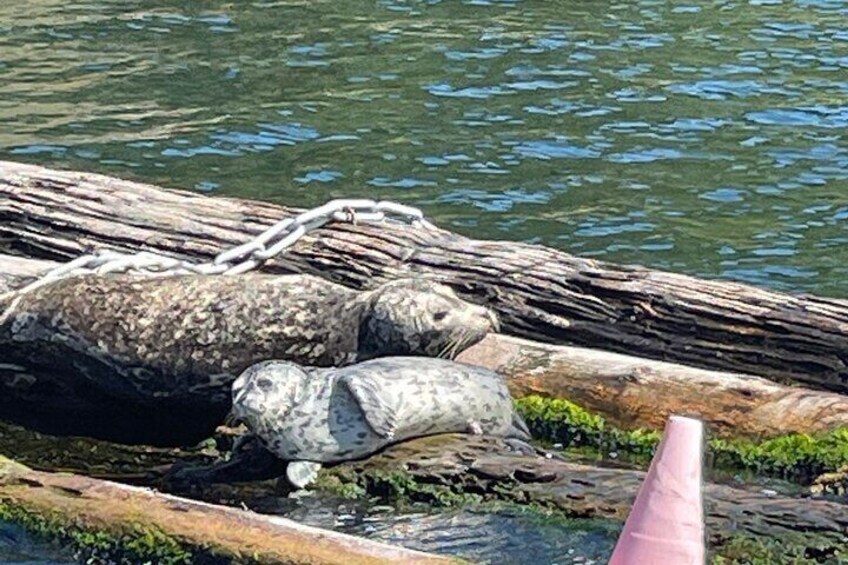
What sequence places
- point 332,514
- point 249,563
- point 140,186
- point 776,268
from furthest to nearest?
point 776,268 → point 140,186 → point 332,514 → point 249,563

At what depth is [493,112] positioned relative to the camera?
13047 mm

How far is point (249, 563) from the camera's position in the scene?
4.88m

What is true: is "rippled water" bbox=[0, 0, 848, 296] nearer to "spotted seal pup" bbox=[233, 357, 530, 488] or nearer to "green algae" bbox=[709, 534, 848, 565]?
"spotted seal pup" bbox=[233, 357, 530, 488]

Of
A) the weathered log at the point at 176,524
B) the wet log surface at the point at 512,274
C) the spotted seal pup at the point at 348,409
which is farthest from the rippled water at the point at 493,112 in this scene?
the weathered log at the point at 176,524

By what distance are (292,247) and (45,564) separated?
227 centimetres

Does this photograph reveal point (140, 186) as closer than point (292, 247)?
No

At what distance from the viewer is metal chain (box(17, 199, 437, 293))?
695cm

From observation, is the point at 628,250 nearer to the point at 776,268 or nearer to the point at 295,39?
the point at 776,268

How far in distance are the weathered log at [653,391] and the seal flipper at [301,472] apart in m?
0.90

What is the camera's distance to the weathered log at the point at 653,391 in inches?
239

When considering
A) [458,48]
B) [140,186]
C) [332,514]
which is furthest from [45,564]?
[458,48]

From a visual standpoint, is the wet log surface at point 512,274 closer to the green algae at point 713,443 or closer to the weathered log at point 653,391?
the weathered log at point 653,391

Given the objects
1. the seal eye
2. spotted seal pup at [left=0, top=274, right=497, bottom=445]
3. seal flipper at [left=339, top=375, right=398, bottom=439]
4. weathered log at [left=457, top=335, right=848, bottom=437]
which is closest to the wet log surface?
weathered log at [left=457, top=335, right=848, bottom=437]

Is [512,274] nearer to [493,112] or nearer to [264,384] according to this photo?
[264,384]
